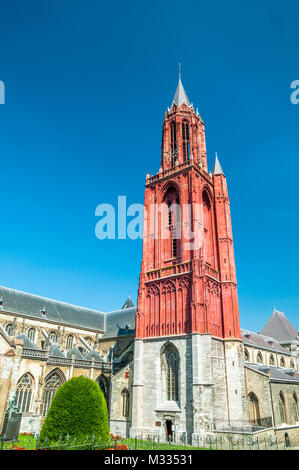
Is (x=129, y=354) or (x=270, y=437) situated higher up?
(x=129, y=354)

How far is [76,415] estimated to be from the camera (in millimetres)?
15305

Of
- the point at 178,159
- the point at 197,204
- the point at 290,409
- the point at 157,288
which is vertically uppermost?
the point at 178,159

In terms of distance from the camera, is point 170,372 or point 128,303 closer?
point 170,372

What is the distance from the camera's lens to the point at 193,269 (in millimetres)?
27906

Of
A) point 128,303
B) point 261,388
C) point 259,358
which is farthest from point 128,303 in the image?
point 261,388

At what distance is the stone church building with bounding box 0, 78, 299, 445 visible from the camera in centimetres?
2567

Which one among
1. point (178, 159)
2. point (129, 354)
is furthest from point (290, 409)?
point (178, 159)

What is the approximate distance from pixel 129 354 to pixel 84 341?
6352 mm

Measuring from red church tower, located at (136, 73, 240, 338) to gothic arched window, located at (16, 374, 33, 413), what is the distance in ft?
32.8

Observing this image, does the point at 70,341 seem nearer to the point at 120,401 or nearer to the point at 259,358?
the point at 120,401

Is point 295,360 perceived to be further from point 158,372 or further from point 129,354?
point 158,372

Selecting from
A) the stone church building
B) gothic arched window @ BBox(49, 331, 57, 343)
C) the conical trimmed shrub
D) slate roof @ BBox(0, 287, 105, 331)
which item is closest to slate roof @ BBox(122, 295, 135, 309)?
Answer: slate roof @ BBox(0, 287, 105, 331)

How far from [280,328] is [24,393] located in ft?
129

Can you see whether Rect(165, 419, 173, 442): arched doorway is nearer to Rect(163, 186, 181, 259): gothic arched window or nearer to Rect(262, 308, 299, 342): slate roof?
Rect(163, 186, 181, 259): gothic arched window
